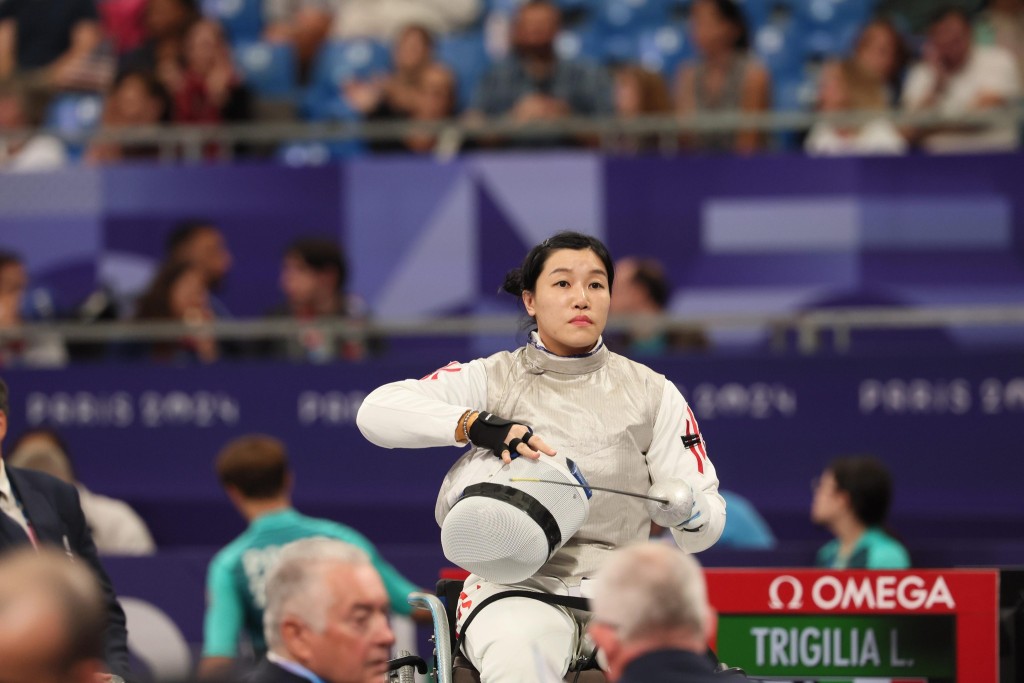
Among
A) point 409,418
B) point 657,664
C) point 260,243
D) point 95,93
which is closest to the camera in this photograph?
point 657,664

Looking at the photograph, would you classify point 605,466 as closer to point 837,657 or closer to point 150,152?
point 837,657

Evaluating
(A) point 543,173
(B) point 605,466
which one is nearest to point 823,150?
(A) point 543,173

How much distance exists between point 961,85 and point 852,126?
2.45ft

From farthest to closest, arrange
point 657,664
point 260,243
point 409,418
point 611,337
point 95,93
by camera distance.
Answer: point 95,93, point 260,243, point 611,337, point 409,418, point 657,664

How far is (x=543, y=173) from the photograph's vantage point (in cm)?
911

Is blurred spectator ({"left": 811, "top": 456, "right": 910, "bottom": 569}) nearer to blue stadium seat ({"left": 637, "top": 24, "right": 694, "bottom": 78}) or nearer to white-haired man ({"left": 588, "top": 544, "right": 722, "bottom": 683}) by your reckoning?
white-haired man ({"left": 588, "top": 544, "right": 722, "bottom": 683})

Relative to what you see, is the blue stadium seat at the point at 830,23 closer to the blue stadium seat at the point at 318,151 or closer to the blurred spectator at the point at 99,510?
the blue stadium seat at the point at 318,151

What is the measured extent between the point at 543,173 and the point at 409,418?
15.9 ft

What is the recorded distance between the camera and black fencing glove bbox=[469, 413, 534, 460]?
4.28 metres

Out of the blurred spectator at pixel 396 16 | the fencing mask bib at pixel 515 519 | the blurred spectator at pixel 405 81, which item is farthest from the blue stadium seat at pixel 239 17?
the fencing mask bib at pixel 515 519

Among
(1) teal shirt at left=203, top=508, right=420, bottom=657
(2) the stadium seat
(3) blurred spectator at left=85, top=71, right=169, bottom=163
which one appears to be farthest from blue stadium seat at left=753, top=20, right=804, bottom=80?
(1) teal shirt at left=203, top=508, right=420, bottom=657

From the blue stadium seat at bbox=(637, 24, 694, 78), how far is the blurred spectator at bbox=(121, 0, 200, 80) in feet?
10.7

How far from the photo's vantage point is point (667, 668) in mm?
3117

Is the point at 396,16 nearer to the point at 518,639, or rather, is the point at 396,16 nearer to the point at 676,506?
the point at 676,506
